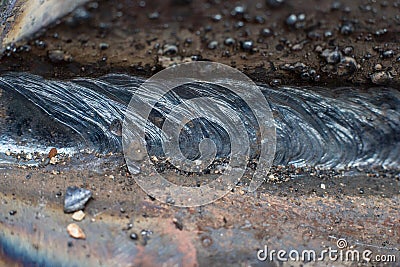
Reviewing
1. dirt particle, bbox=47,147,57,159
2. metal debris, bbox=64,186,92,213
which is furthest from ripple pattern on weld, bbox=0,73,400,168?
metal debris, bbox=64,186,92,213

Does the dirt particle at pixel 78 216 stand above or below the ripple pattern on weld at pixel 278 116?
below

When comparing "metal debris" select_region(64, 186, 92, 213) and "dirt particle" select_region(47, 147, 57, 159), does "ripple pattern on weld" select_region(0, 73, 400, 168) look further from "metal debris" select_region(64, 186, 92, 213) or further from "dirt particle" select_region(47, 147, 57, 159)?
"metal debris" select_region(64, 186, 92, 213)

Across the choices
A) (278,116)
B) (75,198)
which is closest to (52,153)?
(75,198)

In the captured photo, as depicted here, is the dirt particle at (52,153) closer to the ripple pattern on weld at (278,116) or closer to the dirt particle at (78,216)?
→ the ripple pattern on weld at (278,116)

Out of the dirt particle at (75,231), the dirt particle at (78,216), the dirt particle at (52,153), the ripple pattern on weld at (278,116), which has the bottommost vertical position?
the dirt particle at (75,231)

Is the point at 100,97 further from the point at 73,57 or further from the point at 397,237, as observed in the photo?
the point at 397,237

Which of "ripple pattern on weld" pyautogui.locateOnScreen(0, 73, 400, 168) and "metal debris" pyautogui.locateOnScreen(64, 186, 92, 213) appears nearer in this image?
"metal debris" pyautogui.locateOnScreen(64, 186, 92, 213)

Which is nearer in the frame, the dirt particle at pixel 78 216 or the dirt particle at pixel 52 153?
the dirt particle at pixel 78 216

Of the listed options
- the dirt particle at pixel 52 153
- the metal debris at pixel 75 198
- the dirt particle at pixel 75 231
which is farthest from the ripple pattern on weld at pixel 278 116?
the dirt particle at pixel 75 231

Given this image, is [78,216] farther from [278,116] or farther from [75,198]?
[278,116]
